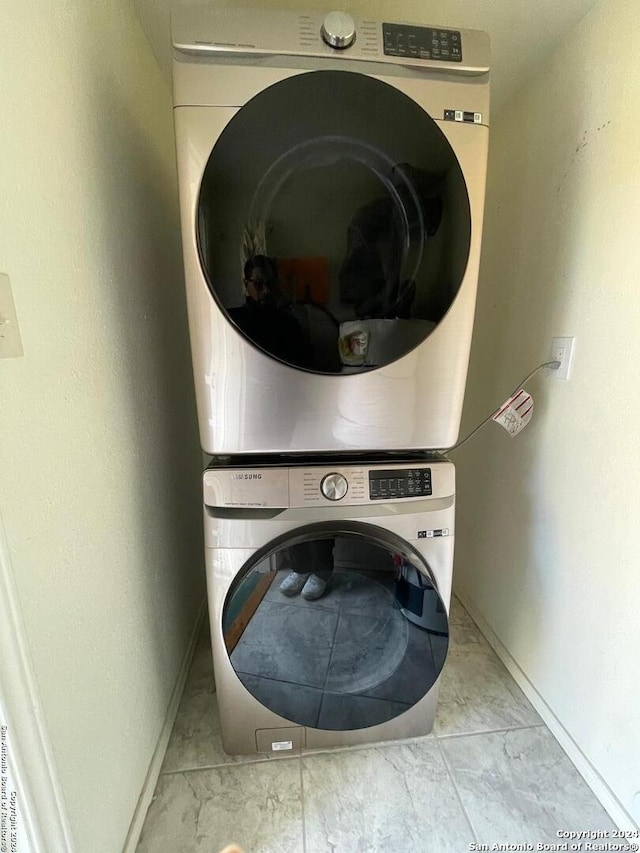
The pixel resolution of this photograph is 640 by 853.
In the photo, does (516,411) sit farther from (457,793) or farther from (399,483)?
(457,793)

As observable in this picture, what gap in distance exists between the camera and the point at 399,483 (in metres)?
1.00

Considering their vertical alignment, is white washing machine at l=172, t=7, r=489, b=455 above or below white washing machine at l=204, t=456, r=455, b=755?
above

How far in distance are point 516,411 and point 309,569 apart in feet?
2.43

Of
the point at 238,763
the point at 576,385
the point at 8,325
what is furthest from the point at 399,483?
the point at 238,763

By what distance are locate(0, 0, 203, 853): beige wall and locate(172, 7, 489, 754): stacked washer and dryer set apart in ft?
0.63

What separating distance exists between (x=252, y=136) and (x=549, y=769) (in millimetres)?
1690

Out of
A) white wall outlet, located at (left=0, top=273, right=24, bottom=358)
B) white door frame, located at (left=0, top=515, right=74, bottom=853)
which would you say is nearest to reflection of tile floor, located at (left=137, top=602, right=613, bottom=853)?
white door frame, located at (left=0, top=515, right=74, bottom=853)

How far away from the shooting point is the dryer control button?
97cm

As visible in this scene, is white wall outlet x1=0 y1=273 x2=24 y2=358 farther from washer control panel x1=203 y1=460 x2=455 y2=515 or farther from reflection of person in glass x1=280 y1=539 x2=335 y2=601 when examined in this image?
reflection of person in glass x1=280 y1=539 x2=335 y2=601

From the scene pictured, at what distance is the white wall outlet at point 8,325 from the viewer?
573 mm

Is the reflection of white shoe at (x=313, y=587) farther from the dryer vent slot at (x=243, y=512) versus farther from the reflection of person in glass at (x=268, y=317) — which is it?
the reflection of person in glass at (x=268, y=317)

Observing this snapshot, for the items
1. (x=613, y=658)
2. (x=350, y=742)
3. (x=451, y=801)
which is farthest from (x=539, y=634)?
(x=350, y=742)

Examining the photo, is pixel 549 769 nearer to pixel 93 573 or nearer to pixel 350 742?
pixel 350 742

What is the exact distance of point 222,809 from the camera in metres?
1.05
